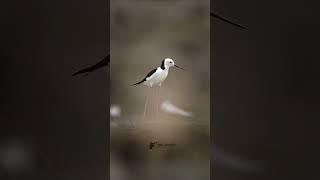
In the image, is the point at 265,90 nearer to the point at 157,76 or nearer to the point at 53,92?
the point at 157,76

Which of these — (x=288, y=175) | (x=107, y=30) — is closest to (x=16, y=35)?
(x=107, y=30)

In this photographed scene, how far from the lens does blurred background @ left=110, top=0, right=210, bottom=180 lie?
1623mm

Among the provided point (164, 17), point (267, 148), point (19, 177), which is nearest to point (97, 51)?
point (164, 17)

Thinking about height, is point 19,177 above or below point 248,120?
below

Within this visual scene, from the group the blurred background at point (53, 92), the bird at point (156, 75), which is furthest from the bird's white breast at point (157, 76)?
the blurred background at point (53, 92)

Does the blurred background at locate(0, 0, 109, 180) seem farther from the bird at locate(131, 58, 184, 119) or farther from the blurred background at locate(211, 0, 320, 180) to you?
the blurred background at locate(211, 0, 320, 180)

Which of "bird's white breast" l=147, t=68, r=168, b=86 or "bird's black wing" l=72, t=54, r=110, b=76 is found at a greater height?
"bird's black wing" l=72, t=54, r=110, b=76

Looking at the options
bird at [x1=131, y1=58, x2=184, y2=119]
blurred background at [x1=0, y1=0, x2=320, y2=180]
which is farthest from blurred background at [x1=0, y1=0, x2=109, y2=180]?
bird at [x1=131, y1=58, x2=184, y2=119]

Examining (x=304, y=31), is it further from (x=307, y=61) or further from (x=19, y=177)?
(x=19, y=177)

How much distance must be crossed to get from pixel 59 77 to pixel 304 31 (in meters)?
0.99

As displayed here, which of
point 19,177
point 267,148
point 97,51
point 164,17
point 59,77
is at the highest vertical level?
point 164,17

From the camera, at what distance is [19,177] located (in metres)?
1.63

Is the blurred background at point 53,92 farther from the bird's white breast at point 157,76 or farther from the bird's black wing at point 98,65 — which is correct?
the bird's white breast at point 157,76

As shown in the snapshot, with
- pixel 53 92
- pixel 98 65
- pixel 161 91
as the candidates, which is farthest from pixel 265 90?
pixel 53 92
